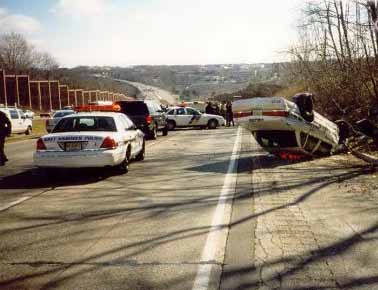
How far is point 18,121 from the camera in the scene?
32375 mm

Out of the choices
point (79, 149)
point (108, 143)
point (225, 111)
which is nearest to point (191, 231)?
point (108, 143)

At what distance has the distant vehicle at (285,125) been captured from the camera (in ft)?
45.6

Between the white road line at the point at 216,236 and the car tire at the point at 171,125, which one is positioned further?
the car tire at the point at 171,125

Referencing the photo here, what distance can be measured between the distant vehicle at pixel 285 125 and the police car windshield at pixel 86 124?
378 cm

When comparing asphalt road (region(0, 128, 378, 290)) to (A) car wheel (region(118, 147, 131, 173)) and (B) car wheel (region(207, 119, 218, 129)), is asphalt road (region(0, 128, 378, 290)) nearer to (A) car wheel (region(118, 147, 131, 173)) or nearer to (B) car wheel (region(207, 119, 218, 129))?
(A) car wheel (region(118, 147, 131, 173))

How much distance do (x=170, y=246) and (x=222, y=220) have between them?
148 centimetres

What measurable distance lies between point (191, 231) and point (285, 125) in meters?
7.83

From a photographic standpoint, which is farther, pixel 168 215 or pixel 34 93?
pixel 34 93

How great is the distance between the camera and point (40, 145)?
37.4 feet

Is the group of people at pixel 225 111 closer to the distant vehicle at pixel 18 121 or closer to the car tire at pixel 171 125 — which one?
the car tire at pixel 171 125

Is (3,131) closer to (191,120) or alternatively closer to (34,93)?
(191,120)

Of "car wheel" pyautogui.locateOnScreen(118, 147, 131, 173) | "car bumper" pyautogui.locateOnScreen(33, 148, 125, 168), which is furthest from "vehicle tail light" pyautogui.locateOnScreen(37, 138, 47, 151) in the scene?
"car wheel" pyautogui.locateOnScreen(118, 147, 131, 173)

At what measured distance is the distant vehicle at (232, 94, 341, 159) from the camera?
13.9m

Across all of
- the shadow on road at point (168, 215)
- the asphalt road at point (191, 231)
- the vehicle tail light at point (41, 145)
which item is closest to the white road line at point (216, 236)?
the asphalt road at point (191, 231)
